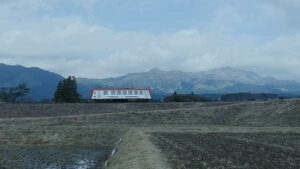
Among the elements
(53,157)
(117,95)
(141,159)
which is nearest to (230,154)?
(141,159)

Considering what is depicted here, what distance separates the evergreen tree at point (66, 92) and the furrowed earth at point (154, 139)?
33865mm

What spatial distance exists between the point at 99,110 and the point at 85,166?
34739 mm

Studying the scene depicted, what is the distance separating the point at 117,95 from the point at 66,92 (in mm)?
23469

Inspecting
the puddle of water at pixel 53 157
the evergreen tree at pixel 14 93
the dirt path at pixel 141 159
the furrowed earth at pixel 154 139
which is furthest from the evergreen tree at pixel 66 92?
the dirt path at pixel 141 159

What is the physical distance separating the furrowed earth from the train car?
582 inches

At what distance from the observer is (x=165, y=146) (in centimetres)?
2020

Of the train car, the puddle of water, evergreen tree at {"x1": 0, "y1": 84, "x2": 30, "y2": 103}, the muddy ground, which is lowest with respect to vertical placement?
the puddle of water

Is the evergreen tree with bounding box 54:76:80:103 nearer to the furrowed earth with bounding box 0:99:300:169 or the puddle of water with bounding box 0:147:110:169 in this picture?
the furrowed earth with bounding box 0:99:300:169

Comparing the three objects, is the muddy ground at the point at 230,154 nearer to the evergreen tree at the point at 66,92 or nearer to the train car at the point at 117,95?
the train car at the point at 117,95

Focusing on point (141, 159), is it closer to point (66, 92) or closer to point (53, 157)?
point (53, 157)

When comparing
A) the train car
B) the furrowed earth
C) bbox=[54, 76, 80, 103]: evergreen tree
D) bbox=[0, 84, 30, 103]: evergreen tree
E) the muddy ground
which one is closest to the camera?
the muddy ground

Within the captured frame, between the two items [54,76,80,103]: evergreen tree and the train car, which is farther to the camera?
[54,76,80,103]: evergreen tree

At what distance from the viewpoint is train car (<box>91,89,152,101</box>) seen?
238 feet

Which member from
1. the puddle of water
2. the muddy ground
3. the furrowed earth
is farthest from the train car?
the muddy ground
